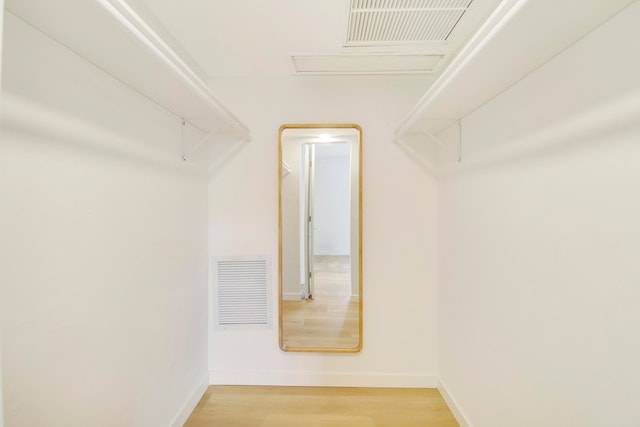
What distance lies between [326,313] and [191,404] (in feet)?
3.28

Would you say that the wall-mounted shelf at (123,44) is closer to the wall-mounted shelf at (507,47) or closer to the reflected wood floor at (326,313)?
the wall-mounted shelf at (507,47)

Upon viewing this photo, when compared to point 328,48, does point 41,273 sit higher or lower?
lower

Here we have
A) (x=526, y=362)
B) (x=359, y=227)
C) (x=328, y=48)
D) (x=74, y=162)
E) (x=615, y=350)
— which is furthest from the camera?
(x=359, y=227)

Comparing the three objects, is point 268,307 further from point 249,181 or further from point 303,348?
point 249,181

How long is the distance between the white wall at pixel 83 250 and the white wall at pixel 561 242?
1.61 metres

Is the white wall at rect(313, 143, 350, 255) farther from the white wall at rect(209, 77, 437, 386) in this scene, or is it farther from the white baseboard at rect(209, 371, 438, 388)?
the white baseboard at rect(209, 371, 438, 388)

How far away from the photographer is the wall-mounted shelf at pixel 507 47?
72 centimetres

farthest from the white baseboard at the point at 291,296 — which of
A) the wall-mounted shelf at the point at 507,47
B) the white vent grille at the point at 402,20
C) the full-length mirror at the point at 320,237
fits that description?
the white vent grille at the point at 402,20

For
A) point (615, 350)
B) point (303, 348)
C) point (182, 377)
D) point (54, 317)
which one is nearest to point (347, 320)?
point (303, 348)

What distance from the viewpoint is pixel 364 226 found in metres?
1.91

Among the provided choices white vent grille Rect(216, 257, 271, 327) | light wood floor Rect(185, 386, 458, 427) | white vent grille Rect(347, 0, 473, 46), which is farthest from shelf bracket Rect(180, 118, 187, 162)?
light wood floor Rect(185, 386, 458, 427)

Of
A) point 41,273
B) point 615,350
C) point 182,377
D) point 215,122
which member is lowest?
point 182,377

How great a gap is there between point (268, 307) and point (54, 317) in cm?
124

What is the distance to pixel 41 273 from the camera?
0.80 metres
